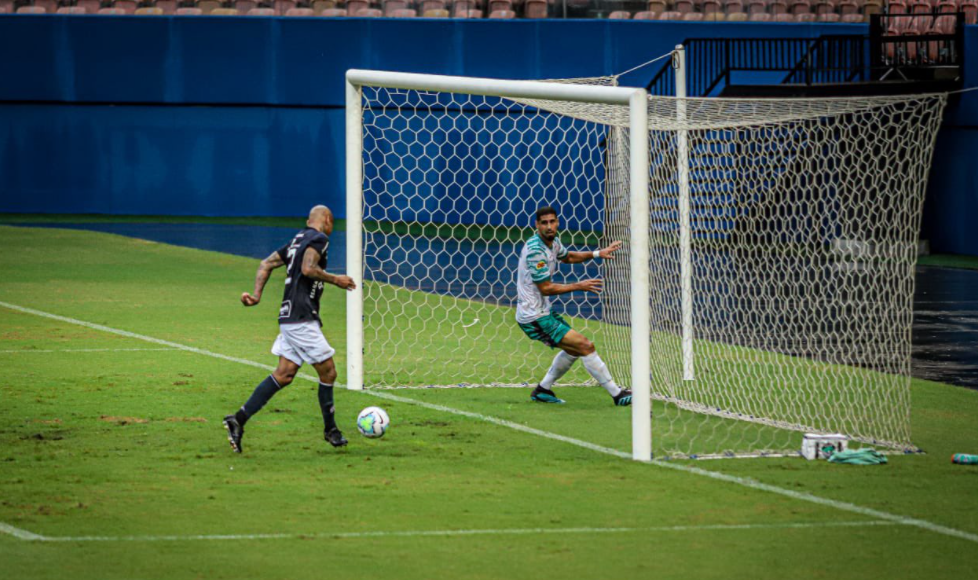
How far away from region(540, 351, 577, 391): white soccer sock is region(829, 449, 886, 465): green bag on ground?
8.79 ft

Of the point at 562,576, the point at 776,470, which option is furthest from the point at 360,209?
the point at 562,576

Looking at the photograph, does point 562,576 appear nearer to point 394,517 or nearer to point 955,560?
point 394,517

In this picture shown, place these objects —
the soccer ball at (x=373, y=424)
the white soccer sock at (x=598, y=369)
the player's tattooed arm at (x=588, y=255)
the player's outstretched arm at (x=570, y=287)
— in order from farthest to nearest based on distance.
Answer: the white soccer sock at (x=598, y=369), the player's tattooed arm at (x=588, y=255), the player's outstretched arm at (x=570, y=287), the soccer ball at (x=373, y=424)

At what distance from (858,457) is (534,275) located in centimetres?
302

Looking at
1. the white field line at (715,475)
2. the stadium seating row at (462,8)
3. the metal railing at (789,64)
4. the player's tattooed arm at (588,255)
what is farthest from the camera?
the stadium seating row at (462,8)

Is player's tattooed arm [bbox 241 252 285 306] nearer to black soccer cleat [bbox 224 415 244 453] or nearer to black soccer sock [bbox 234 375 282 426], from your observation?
black soccer sock [bbox 234 375 282 426]

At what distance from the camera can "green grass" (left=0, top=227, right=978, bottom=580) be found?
618 centimetres

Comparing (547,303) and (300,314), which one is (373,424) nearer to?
(300,314)

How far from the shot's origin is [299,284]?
8578 mm

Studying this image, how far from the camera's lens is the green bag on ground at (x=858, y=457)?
27.7 feet

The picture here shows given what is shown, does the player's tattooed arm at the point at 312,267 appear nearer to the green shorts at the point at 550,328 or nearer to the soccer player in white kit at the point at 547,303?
the soccer player in white kit at the point at 547,303

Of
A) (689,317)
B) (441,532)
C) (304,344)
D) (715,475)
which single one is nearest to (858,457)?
(715,475)

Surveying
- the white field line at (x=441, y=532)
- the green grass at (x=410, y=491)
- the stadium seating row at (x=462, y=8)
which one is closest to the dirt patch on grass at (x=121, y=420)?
the green grass at (x=410, y=491)

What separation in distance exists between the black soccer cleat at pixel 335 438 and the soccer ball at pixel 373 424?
0.21 meters
